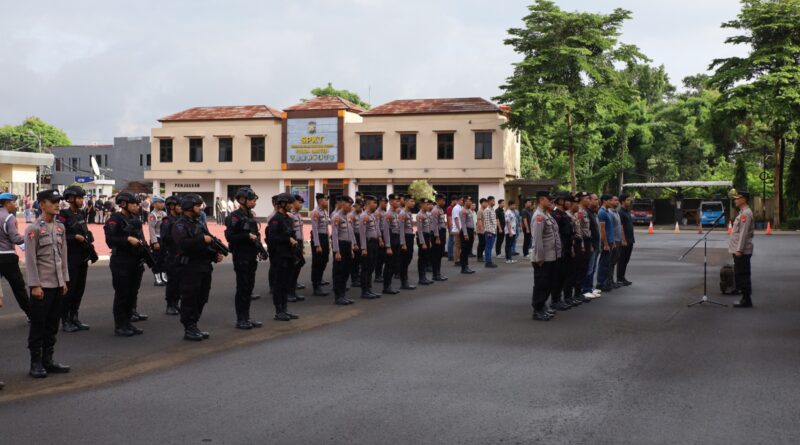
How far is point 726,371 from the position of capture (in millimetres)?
7617

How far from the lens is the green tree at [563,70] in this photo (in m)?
44.6

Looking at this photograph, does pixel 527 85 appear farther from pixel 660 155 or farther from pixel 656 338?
pixel 656 338

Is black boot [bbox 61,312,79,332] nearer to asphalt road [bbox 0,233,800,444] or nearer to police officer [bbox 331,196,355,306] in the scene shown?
asphalt road [bbox 0,233,800,444]

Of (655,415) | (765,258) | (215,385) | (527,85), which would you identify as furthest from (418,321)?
(527,85)

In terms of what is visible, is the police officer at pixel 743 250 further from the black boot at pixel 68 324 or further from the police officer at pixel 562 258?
the black boot at pixel 68 324

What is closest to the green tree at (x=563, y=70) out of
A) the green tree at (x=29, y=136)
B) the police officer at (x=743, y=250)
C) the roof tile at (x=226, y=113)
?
the roof tile at (x=226, y=113)

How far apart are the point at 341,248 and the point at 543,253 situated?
12.0 ft

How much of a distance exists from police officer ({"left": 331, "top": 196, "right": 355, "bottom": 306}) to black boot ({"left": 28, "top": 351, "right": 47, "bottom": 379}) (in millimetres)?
5932

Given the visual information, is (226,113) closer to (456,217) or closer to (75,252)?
(456,217)

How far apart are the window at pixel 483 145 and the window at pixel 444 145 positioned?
1.78 meters

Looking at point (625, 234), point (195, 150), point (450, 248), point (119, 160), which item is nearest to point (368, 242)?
point (625, 234)

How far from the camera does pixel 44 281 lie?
24.6 feet

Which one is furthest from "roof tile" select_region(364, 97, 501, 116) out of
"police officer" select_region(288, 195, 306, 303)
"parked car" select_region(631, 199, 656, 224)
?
"police officer" select_region(288, 195, 306, 303)

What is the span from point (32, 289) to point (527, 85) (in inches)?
1607
